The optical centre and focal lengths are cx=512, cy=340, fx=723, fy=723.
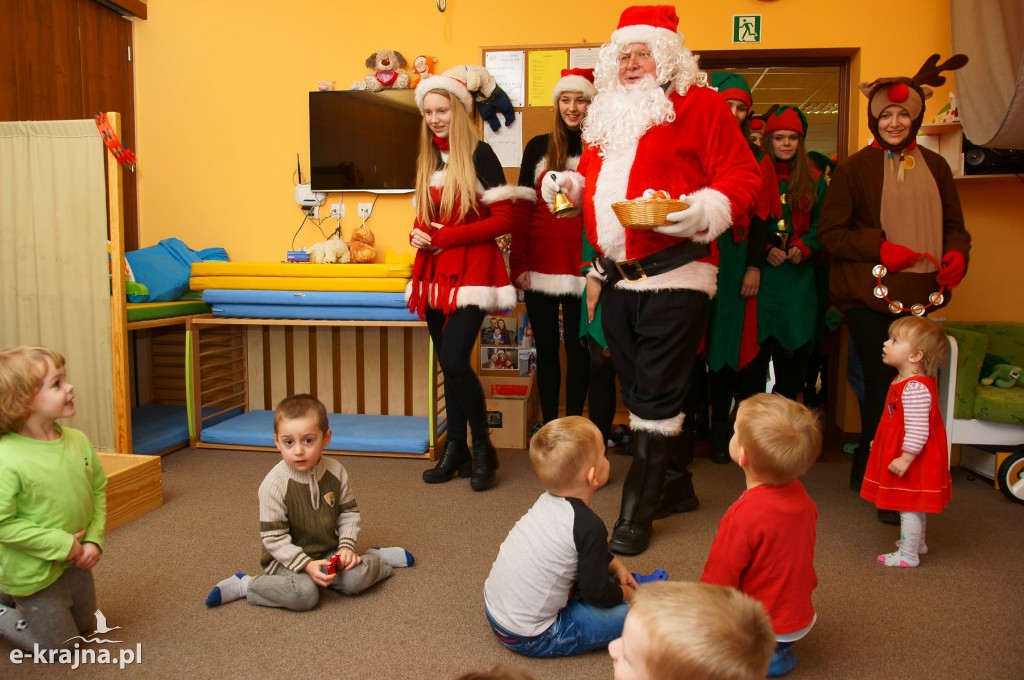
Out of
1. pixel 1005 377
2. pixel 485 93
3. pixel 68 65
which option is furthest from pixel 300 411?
pixel 68 65

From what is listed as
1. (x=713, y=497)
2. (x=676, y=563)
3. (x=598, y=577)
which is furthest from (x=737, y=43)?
(x=598, y=577)

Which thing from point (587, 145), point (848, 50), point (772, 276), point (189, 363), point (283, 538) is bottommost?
point (283, 538)

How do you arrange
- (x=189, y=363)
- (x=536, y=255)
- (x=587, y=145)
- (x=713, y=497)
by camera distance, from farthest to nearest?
1. (x=189, y=363)
2. (x=536, y=255)
3. (x=713, y=497)
4. (x=587, y=145)

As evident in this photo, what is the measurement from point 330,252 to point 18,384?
2.34m

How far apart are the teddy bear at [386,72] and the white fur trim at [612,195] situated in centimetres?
204

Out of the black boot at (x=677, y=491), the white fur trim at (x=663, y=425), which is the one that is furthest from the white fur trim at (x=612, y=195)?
the black boot at (x=677, y=491)

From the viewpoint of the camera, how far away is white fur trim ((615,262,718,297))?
7.25ft

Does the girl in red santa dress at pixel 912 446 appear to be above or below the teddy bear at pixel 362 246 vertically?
below

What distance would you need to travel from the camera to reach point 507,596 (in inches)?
64.1

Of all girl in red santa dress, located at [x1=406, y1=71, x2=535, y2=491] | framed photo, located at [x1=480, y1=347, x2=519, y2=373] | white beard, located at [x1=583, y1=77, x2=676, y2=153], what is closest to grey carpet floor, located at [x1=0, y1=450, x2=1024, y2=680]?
girl in red santa dress, located at [x1=406, y1=71, x2=535, y2=491]

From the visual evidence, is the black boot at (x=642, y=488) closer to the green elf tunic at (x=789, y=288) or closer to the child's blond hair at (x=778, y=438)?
the child's blond hair at (x=778, y=438)

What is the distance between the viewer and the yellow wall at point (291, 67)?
3.67 metres

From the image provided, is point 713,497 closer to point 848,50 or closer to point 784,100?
point 848,50

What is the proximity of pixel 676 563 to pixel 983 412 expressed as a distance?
5.49 feet
